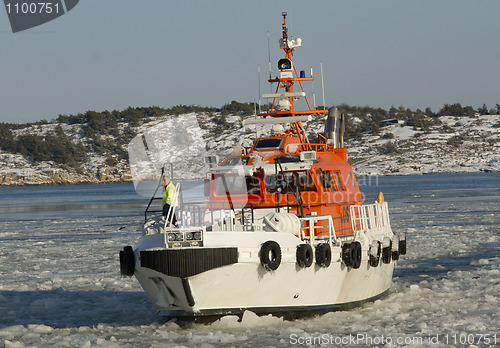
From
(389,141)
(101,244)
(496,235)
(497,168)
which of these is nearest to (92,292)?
(101,244)

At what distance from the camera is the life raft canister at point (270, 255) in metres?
10.7

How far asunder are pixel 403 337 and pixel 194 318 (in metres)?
3.28

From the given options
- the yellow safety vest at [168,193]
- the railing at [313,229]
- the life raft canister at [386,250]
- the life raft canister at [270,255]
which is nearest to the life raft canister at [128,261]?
the yellow safety vest at [168,193]

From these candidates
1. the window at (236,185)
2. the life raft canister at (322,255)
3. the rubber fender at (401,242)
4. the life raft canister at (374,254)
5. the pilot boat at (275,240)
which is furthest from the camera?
the rubber fender at (401,242)

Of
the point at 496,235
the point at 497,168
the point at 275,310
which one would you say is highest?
the point at 275,310

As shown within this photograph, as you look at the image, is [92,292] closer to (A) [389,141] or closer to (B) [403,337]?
(B) [403,337]

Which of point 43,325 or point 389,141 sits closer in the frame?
point 43,325

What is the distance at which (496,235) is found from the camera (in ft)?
73.9

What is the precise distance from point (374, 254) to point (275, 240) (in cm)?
269

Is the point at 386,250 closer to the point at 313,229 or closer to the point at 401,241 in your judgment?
the point at 401,241

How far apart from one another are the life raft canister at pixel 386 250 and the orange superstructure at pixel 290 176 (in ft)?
2.22

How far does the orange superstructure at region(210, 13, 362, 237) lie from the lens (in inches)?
521

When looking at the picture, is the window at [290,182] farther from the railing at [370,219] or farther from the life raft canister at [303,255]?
the life raft canister at [303,255]

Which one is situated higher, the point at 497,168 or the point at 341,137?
the point at 341,137
